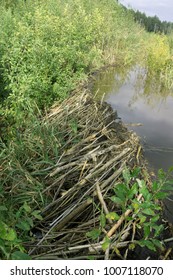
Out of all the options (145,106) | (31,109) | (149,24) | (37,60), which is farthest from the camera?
(149,24)

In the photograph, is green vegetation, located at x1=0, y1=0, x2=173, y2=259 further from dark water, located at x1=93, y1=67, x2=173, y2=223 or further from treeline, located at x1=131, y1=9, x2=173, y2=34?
treeline, located at x1=131, y1=9, x2=173, y2=34

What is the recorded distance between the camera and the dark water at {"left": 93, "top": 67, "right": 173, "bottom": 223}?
6583 millimetres

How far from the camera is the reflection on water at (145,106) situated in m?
6.66

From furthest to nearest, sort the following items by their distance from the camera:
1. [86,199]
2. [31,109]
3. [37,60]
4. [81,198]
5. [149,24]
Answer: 1. [149,24]
2. [37,60]
3. [31,109]
4. [86,199]
5. [81,198]

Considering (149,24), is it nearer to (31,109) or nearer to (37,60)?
(37,60)

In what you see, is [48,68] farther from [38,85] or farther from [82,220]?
[82,220]

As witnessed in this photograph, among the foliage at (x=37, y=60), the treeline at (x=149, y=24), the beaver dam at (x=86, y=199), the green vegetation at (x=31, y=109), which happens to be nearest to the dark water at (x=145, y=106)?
the foliage at (x=37, y=60)

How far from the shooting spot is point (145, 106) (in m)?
10.2

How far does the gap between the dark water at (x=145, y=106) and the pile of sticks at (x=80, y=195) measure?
1.38m

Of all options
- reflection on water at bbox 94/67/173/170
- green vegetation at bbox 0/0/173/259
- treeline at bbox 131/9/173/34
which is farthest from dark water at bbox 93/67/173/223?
treeline at bbox 131/9/173/34

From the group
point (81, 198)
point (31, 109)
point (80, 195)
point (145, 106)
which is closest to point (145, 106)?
point (145, 106)

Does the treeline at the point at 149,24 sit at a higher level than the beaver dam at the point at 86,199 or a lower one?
higher

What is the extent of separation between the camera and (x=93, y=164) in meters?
3.62

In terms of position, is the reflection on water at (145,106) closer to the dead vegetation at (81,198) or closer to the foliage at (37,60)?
the foliage at (37,60)
